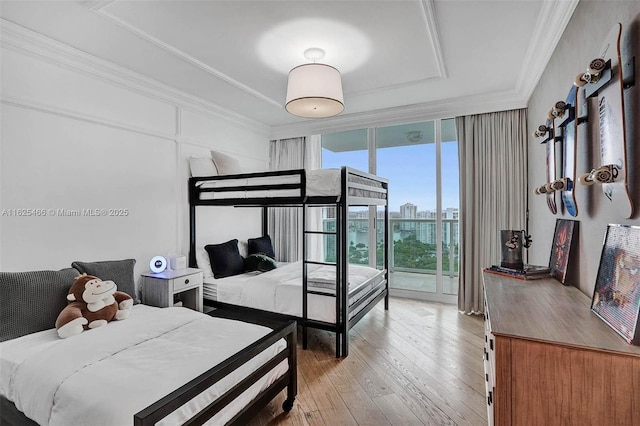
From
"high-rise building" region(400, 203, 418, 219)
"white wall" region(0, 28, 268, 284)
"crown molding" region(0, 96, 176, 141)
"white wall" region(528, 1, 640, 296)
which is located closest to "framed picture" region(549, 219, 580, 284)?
"white wall" region(528, 1, 640, 296)

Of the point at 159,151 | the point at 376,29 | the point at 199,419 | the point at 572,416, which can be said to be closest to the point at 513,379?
the point at 572,416

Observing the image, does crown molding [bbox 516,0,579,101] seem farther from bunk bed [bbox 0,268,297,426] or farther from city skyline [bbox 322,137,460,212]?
bunk bed [bbox 0,268,297,426]

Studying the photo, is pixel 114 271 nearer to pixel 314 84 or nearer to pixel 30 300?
pixel 30 300

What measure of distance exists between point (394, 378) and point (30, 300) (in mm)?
2681

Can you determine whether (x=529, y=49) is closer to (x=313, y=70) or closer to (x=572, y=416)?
(x=313, y=70)

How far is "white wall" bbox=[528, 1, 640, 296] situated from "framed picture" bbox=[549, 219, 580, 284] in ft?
0.14

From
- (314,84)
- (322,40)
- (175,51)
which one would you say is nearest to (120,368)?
(314,84)

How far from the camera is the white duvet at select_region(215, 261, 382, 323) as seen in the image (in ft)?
9.69

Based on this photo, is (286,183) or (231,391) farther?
(286,183)

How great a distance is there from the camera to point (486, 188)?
3.86m

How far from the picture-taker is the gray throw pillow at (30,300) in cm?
205

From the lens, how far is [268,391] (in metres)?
1.92

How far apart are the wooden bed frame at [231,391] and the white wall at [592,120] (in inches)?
69.3

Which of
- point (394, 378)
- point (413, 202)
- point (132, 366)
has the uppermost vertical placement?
point (413, 202)
